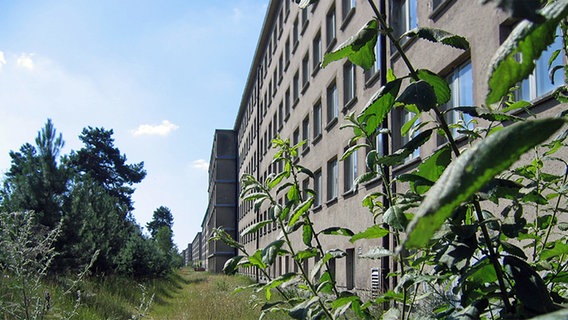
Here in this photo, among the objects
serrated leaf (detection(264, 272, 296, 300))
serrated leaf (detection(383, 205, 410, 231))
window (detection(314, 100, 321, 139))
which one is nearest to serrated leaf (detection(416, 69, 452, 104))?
serrated leaf (detection(383, 205, 410, 231))

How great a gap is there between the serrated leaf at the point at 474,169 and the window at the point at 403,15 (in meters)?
13.7

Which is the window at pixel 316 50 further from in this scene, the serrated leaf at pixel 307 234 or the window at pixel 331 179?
the serrated leaf at pixel 307 234

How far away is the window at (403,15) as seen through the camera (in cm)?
1389

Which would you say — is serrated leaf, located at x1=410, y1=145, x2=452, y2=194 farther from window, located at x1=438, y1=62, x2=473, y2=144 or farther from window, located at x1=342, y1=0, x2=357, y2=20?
window, located at x1=342, y1=0, x2=357, y2=20

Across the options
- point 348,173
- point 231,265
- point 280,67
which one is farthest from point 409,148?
point 280,67

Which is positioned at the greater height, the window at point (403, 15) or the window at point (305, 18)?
the window at point (305, 18)

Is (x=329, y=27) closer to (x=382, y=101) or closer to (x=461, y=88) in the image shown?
(x=461, y=88)

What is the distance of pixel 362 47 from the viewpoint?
1.60 m

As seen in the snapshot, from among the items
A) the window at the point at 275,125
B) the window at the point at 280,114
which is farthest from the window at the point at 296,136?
the window at the point at 275,125

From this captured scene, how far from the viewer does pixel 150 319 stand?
38.8 ft

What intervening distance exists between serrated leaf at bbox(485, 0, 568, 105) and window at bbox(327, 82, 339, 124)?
20351 mm

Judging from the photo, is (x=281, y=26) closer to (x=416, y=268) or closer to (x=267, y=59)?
(x=267, y=59)

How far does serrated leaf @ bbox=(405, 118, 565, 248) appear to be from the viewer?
68 cm

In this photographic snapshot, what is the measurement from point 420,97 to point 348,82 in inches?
730
